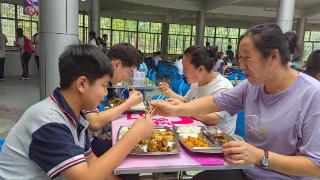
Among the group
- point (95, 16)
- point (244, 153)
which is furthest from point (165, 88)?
point (95, 16)

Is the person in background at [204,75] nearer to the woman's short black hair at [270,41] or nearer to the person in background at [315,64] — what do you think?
the person in background at [315,64]

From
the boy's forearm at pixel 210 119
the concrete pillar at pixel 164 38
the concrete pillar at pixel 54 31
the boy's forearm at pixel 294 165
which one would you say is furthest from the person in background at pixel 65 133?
the concrete pillar at pixel 164 38

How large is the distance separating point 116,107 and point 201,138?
63 centimetres

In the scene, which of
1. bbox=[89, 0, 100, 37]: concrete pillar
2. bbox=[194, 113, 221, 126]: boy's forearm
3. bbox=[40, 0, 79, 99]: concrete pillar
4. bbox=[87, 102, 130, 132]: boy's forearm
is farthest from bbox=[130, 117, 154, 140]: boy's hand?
bbox=[89, 0, 100, 37]: concrete pillar

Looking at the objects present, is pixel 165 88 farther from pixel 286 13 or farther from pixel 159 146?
pixel 286 13

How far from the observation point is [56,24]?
10.7ft

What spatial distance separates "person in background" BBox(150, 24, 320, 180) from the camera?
1.18 m

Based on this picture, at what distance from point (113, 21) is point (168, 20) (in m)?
2.87

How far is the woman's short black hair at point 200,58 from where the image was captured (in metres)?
2.23

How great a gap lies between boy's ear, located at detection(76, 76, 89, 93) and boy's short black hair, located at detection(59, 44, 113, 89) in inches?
0.5

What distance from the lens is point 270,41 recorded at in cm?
125

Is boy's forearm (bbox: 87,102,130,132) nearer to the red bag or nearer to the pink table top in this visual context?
the pink table top

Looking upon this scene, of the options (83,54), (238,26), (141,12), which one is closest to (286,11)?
(83,54)

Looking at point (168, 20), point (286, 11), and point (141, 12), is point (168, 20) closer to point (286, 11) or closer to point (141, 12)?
point (141, 12)
